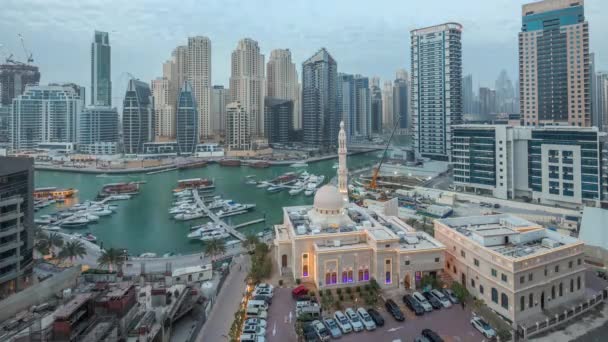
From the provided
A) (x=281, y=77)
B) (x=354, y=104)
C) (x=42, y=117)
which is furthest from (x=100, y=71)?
(x=354, y=104)

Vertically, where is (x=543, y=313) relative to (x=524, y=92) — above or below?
below

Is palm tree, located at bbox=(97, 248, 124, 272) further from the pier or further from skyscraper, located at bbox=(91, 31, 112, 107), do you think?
skyscraper, located at bbox=(91, 31, 112, 107)

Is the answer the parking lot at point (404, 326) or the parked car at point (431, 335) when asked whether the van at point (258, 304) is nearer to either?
the parking lot at point (404, 326)

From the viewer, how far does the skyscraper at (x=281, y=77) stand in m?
79.0

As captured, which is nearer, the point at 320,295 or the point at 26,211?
the point at 320,295

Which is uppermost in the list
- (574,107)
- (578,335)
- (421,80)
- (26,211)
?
(421,80)

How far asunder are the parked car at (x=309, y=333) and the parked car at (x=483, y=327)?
141 inches

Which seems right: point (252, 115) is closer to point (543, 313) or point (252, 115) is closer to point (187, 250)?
point (187, 250)

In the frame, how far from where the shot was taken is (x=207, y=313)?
1023cm

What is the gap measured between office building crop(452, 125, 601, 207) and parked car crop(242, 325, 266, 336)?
17.6m

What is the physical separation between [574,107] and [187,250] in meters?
30.7

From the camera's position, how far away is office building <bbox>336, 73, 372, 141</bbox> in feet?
229

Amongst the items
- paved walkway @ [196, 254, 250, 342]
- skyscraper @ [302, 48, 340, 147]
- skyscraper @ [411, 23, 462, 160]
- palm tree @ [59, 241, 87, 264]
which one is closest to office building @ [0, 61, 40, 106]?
skyscraper @ [302, 48, 340, 147]

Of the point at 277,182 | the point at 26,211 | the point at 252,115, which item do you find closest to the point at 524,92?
the point at 277,182
